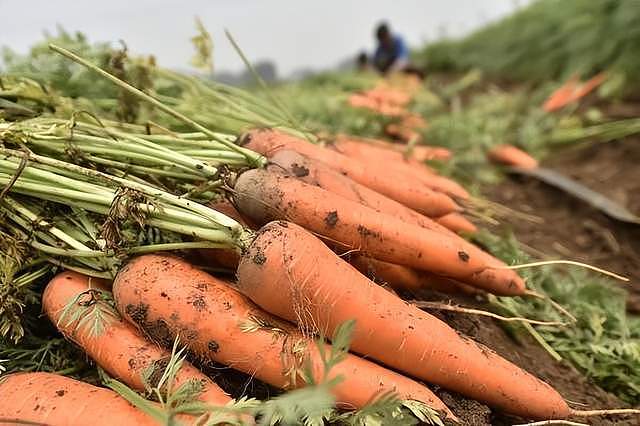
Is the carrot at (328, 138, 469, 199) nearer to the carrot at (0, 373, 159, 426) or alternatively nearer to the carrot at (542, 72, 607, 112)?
the carrot at (0, 373, 159, 426)

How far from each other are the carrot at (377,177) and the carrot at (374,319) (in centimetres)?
47

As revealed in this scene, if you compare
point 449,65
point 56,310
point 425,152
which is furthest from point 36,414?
point 449,65

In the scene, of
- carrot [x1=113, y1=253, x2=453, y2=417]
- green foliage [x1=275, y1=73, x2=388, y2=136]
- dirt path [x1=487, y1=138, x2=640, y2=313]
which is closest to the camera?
carrot [x1=113, y1=253, x2=453, y2=417]

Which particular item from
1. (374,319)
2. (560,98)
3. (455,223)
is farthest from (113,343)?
(560,98)

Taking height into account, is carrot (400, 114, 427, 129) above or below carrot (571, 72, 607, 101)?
below

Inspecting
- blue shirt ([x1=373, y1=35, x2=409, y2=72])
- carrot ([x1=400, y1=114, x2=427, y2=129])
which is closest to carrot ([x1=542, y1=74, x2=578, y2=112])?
carrot ([x1=400, y1=114, x2=427, y2=129])

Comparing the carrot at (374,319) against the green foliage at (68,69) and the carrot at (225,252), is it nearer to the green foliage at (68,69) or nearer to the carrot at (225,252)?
the carrot at (225,252)

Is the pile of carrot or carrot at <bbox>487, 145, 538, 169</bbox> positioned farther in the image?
carrot at <bbox>487, 145, 538, 169</bbox>

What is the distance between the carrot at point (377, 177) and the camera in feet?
6.02

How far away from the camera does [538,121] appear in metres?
4.46

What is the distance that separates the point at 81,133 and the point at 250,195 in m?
0.53

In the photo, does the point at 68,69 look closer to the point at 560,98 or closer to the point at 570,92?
the point at 560,98

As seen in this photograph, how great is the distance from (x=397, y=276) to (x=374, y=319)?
27 centimetres

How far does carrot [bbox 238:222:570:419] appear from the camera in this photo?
1379mm
